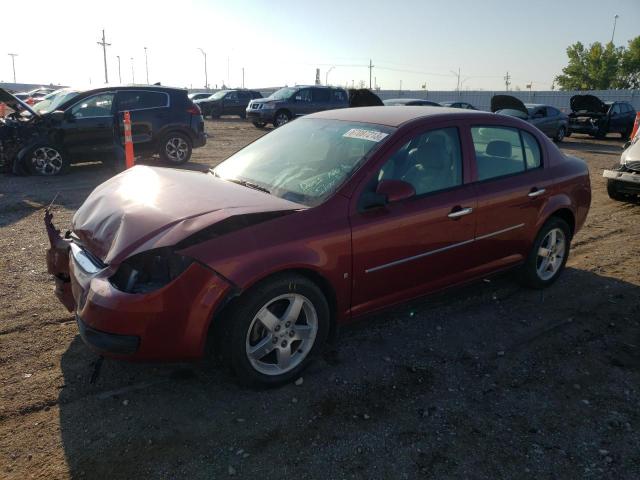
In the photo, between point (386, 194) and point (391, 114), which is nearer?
A: point (386, 194)

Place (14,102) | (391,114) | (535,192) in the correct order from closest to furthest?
(391,114)
(535,192)
(14,102)

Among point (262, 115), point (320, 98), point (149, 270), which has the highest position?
point (320, 98)

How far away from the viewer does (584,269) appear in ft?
17.9

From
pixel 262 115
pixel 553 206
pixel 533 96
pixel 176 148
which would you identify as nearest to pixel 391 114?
pixel 553 206

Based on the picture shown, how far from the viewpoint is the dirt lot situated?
2.56 meters

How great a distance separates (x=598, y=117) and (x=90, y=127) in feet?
64.1

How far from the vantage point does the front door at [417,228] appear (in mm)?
3364

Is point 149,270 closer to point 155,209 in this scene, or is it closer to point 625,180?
point 155,209

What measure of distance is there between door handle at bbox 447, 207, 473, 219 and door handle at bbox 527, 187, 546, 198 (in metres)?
0.85

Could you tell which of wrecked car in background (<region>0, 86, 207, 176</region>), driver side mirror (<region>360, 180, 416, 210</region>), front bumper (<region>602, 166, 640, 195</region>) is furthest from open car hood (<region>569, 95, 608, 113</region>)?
driver side mirror (<region>360, 180, 416, 210</region>)

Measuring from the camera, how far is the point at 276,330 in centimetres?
309

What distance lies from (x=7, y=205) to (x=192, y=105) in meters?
5.10

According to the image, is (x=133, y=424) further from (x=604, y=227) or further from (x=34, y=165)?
(x=34, y=165)

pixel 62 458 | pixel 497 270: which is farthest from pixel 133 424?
pixel 497 270
